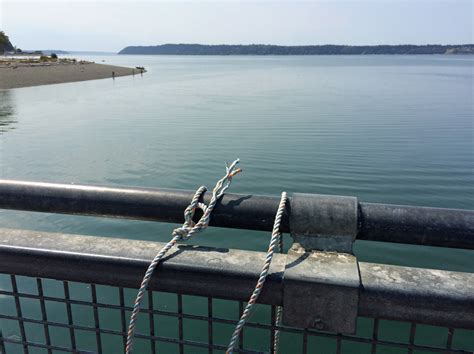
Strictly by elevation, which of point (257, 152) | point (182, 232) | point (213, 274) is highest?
point (182, 232)

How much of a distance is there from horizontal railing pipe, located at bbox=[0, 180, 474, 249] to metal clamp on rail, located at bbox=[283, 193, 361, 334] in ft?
0.22

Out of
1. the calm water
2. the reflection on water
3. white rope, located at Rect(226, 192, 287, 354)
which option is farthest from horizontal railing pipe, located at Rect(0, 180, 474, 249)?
the reflection on water

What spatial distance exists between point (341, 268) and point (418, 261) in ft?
27.8

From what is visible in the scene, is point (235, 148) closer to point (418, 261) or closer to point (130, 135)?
point (130, 135)

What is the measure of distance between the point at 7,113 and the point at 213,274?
112 ft

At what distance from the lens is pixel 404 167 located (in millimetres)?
16812

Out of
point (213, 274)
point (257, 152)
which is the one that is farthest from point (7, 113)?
point (213, 274)

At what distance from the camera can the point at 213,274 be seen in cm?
187

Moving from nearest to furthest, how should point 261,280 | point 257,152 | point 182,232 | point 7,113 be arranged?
point 261,280 → point 182,232 → point 257,152 → point 7,113

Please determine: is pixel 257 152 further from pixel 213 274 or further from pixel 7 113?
pixel 7 113

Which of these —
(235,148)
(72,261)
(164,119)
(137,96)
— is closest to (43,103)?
(137,96)

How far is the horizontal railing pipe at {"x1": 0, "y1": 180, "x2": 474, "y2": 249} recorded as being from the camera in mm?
1874

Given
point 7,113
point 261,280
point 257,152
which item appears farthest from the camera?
point 7,113

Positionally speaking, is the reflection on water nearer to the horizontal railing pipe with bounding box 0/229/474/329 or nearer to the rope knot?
the horizontal railing pipe with bounding box 0/229/474/329
